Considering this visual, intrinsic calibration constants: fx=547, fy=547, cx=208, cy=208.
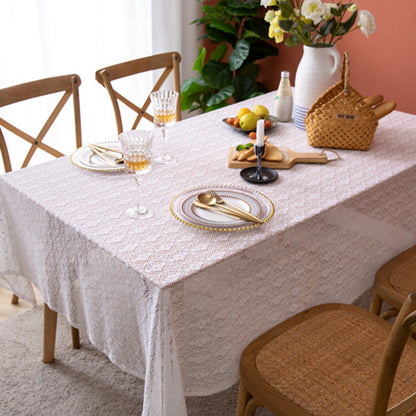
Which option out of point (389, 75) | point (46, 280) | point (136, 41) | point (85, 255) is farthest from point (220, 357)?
point (136, 41)

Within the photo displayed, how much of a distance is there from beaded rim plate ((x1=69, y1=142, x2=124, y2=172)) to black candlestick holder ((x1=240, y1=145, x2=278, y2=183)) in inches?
14.9

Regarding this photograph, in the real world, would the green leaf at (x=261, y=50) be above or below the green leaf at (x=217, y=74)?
above

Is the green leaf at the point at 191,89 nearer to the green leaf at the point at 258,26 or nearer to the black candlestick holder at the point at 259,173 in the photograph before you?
the green leaf at the point at 258,26

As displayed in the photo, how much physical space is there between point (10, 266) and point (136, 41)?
200cm

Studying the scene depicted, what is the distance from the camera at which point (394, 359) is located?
0.97 meters

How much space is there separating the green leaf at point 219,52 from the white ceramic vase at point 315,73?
1.53 m

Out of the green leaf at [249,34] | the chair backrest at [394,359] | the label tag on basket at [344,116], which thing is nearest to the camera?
the chair backrest at [394,359]

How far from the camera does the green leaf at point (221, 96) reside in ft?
10.5

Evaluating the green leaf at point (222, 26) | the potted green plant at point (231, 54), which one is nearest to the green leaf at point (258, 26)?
the potted green plant at point (231, 54)

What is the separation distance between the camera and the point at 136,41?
10.7ft

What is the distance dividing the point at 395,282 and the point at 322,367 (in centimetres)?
44

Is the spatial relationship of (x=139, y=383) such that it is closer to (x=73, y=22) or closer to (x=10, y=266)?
(x=10, y=266)

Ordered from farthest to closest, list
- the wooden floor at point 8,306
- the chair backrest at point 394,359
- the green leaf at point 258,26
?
the green leaf at point 258,26
the wooden floor at point 8,306
the chair backrest at point 394,359

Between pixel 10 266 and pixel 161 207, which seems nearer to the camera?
pixel 161 207
